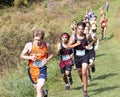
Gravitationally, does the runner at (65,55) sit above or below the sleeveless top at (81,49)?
below

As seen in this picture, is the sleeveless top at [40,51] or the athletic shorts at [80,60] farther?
the athletic shorts at [80,60]

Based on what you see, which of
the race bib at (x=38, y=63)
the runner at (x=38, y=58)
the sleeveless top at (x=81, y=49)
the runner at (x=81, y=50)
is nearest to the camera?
the runner at (x=38, y=58)

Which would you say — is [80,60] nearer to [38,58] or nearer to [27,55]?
[38,58]

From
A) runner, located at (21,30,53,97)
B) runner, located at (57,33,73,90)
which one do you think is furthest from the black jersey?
runner, located at (21,30,53,97)

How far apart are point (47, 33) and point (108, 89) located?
12.1 meters

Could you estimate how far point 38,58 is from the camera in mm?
8594

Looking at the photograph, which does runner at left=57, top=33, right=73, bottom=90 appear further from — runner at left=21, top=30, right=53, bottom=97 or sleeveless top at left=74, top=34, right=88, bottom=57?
runner at left=21, top=30, right=53, bottom=97

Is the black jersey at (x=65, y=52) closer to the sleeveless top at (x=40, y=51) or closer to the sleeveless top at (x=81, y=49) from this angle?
the sleeveless top at (x=81, y=49)

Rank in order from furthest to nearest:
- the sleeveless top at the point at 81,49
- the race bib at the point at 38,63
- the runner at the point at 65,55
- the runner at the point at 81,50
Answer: the runner at the point at 65,55 → the sleeveless top at the point at 81,49 → the runner at the point at 81,50 → the race bib at the point at 38,63

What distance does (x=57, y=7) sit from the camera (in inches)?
1766

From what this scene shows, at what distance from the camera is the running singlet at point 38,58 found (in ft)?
28.0

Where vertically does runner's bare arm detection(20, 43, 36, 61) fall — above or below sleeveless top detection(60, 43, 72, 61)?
above

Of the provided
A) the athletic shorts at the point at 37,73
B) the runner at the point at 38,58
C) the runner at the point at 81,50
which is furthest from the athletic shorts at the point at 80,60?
the athletic shorts at the point at 37,73

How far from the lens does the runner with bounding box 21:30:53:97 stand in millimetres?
8438
